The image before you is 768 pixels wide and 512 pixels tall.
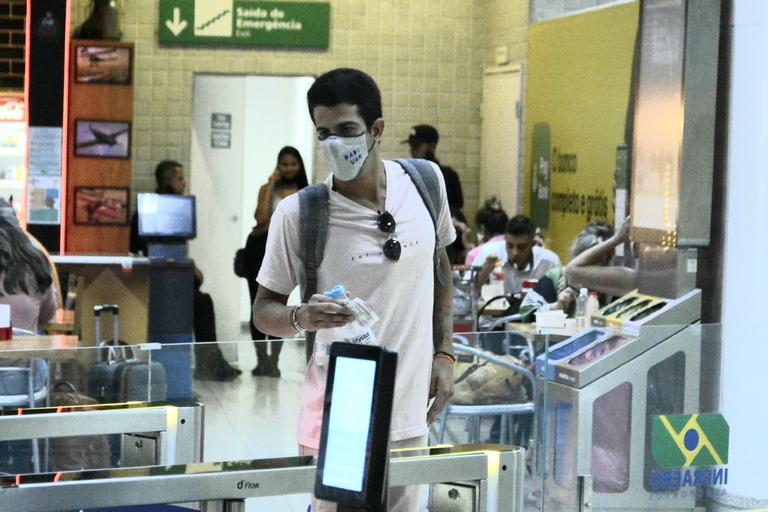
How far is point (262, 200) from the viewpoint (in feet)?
34.4

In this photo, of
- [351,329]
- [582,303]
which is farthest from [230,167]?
[351,329]

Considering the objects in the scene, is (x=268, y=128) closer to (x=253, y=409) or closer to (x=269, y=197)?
(x=269, y=197)

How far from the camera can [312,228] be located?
3205 mm

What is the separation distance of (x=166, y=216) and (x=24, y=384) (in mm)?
6477

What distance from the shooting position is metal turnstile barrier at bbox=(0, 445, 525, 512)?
2400 millimetres

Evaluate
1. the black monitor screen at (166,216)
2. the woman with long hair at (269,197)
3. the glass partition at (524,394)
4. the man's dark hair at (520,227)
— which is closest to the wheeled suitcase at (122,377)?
the glass partition at (524,394)

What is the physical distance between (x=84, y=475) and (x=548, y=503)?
2959 millimetres

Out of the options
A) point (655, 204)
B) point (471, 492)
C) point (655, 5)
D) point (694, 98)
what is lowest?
point (471, 492)

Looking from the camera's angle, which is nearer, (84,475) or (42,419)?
(84,475)

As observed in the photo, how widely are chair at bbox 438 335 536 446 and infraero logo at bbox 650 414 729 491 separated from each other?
51 cm

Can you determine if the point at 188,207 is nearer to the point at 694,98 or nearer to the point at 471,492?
the point at 694,98

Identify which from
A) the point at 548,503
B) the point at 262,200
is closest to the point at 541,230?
the point at 262,200

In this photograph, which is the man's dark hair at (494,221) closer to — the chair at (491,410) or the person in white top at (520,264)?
the person in white top at (520,264)

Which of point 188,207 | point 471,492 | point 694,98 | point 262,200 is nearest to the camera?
point 471,492
